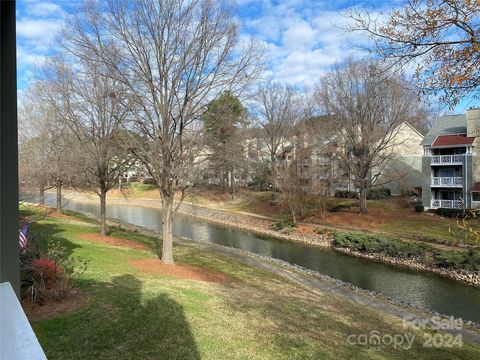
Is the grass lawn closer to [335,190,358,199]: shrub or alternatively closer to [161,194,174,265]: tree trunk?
[161,194,174,265]: tree trunk

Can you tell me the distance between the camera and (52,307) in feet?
22.8

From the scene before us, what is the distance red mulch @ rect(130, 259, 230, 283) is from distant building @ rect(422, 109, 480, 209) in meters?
22.3

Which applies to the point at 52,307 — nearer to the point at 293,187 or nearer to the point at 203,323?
the point at 203,323

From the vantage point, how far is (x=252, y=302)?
9531 mm

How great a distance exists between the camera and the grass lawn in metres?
5.79

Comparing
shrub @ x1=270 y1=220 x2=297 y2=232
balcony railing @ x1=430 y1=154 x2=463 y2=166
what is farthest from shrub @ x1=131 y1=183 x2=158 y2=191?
balcony railing @ x1=430 y1=154 x2=463 y2=166

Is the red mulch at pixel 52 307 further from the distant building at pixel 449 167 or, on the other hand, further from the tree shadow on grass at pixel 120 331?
the distant building at pixel 449 167

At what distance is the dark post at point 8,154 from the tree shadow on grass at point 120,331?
382cm

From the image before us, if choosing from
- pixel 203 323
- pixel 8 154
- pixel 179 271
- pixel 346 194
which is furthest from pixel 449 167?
pixel 8 154

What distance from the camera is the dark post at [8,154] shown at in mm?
2045

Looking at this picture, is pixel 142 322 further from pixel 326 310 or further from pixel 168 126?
pixel 168 126

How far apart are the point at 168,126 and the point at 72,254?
5242 mm

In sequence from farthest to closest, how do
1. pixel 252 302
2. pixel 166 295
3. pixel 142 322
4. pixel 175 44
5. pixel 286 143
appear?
1. pixel 286 143
2. pixel 175 44
3. pixel 252 302
4. pixel 166 295
5. pixel 142 322

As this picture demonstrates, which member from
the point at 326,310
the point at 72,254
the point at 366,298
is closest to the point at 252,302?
the point at 326,310
